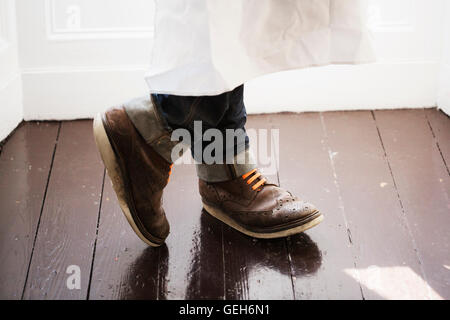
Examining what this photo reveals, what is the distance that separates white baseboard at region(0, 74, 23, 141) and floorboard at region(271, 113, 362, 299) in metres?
0.70

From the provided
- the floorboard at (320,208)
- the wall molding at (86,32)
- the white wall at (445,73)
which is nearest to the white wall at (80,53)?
the wall molding at (86,32)

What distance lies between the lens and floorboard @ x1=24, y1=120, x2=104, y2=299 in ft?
3.73

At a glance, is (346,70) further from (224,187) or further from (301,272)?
(301,272)

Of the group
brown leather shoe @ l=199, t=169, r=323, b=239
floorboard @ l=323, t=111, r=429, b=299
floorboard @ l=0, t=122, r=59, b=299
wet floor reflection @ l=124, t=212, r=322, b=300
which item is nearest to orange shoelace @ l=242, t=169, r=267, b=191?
brown leather shoe @ l=199, t=169, r=323, b=239

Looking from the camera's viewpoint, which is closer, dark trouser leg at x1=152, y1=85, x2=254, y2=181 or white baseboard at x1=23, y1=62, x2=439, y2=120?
dark trouser leg at x1=152, y1=85, x2=254, y2=181

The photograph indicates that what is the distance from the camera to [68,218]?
1328mm

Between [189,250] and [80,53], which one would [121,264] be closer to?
[189,250]

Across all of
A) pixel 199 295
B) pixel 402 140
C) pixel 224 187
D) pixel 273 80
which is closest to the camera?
pixel 199 295

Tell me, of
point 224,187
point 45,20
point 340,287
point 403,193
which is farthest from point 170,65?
point 45,20

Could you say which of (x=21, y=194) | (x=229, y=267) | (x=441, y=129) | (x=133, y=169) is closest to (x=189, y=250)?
(x=229, y=267)

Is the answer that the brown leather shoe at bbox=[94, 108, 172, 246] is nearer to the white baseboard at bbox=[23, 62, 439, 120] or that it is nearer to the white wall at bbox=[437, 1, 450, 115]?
the white baseboard at bbox=[23, 62, 439, 120]

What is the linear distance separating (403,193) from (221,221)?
428mm

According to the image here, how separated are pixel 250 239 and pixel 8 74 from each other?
0.81 meters

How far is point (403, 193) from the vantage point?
142cm
